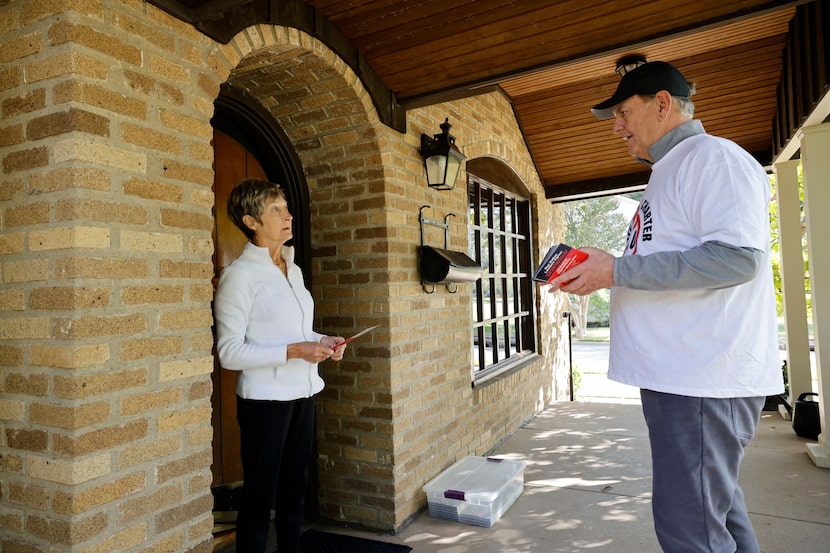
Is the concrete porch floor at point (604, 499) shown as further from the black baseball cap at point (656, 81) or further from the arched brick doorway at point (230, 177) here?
the black baseball cap at point (656, 81)

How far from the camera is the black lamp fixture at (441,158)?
3.50 metres

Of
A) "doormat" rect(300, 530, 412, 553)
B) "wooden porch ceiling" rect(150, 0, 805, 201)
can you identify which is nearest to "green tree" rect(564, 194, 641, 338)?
"wooden porch ceiling" rect(150, 0, 805, 201)

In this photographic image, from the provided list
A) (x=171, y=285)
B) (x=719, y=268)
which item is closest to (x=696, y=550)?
(x=719, y=268)

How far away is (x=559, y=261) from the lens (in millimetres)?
1628

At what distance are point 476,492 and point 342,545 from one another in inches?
33.0

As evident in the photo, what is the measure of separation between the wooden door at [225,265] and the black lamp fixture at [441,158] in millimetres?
1196

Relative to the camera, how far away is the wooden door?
2.84m

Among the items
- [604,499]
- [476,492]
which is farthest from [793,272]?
[476,492]

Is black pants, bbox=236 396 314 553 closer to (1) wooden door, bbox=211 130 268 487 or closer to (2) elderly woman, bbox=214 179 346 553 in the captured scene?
(2) elderly woman, bbox=214 179 346 553

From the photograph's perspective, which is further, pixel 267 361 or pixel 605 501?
pixel 605 501

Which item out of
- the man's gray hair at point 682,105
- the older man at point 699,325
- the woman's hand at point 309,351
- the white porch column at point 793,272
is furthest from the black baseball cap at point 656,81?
the white porch column at point 793,272

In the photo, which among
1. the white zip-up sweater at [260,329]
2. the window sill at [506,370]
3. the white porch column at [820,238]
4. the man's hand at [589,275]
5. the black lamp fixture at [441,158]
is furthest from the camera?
the window sill at [506,370]

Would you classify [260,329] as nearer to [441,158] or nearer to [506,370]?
[441,158]

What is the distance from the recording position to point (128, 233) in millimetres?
1758
